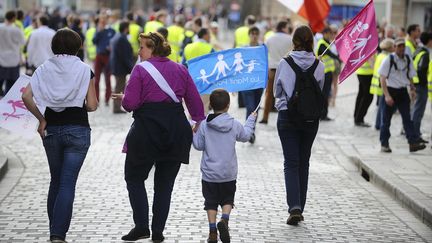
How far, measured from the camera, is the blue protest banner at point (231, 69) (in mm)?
→ 9492

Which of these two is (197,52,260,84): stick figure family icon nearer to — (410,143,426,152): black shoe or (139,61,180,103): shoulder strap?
(139,61,180,103): shoulder strap

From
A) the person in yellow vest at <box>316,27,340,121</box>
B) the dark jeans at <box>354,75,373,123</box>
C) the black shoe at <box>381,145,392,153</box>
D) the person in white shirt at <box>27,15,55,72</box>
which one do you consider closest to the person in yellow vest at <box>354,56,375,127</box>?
the dark jeans at <box>354,75,373,123</box>

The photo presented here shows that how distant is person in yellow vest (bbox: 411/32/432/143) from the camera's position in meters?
15.8

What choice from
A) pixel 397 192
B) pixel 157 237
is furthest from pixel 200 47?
pixel 157 237

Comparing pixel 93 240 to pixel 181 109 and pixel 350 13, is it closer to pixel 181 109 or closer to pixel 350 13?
pixel 181 109

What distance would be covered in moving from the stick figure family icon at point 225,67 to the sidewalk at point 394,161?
2.17 metres

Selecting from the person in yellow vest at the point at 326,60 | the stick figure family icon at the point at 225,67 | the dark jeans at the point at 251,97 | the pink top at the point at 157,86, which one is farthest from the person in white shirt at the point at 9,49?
the pink top at the point at 157,86

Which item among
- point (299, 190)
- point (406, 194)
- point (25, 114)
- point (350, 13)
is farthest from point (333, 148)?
point (350, 13)

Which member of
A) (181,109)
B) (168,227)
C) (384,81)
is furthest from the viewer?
(384,81)

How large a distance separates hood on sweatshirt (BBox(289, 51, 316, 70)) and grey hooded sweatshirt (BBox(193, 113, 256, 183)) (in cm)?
121

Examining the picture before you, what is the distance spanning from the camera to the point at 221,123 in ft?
27.3

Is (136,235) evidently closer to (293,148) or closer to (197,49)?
(293,148)

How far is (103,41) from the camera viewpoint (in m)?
21.3

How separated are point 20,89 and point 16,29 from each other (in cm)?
987
